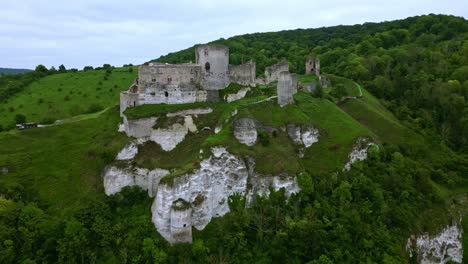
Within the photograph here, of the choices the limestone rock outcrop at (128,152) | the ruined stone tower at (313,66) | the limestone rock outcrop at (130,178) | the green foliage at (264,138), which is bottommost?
the limestone rock outcrop at (130,178)

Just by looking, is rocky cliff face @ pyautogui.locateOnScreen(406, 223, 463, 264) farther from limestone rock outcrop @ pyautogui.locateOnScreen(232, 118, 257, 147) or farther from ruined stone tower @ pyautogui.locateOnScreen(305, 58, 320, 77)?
ruined stone tower @ pyautogui.locateOnScreen(305, 58, 320, 77)

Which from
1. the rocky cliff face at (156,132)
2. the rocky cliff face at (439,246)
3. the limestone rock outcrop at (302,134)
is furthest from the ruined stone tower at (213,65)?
the rocky cliff face at (439,246)

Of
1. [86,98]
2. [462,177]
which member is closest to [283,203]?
[462,177]

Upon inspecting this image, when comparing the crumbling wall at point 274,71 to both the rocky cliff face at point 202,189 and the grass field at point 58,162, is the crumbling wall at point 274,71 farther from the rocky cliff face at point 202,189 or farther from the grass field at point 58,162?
the rocky cliff face at point 202,189

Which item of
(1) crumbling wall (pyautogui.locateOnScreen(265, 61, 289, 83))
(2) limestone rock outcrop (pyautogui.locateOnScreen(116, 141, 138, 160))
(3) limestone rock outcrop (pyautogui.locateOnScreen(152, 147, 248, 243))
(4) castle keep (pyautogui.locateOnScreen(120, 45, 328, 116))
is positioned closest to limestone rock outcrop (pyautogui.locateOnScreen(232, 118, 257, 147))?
(3) limestone rock outcrop (pyautogui.locateOnScreen(152, 147, 248, 243))

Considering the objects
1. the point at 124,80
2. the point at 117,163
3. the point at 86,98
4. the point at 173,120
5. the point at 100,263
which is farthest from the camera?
the point at 124,80

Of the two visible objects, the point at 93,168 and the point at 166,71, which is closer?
the point at 93,168

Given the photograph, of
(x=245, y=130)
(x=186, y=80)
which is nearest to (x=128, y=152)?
(x=186, y=80)

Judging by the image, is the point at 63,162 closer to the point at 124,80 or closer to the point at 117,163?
the point at 117,163
